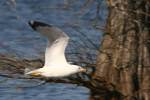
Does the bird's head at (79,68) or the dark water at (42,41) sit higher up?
the dark water at (42,41)

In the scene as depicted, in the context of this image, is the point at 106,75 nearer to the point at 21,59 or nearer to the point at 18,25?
the point at 21,59

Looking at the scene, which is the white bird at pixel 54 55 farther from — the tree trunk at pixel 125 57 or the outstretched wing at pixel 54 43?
the tree trunk at pixel 125 57

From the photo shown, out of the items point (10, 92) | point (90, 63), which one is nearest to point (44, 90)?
point (10, 92)

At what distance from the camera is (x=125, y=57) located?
37.4 feet

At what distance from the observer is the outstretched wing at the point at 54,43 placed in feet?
34.9

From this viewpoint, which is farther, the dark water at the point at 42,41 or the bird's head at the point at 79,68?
the dark water at the point at 42,41

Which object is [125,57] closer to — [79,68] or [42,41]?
[79,68]

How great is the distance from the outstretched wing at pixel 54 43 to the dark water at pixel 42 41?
10.2 inches

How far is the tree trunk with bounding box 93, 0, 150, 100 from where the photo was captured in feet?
37.2

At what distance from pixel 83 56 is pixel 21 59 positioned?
821 millimetres

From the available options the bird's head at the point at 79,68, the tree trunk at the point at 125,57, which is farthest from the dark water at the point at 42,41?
the bird's head at the point at 79,68

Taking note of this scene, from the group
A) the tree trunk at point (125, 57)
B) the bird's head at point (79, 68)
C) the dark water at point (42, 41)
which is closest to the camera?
the bird's head at point (79, 68)

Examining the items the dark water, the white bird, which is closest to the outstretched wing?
the white bird

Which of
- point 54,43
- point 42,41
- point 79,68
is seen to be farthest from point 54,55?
point 42,41
